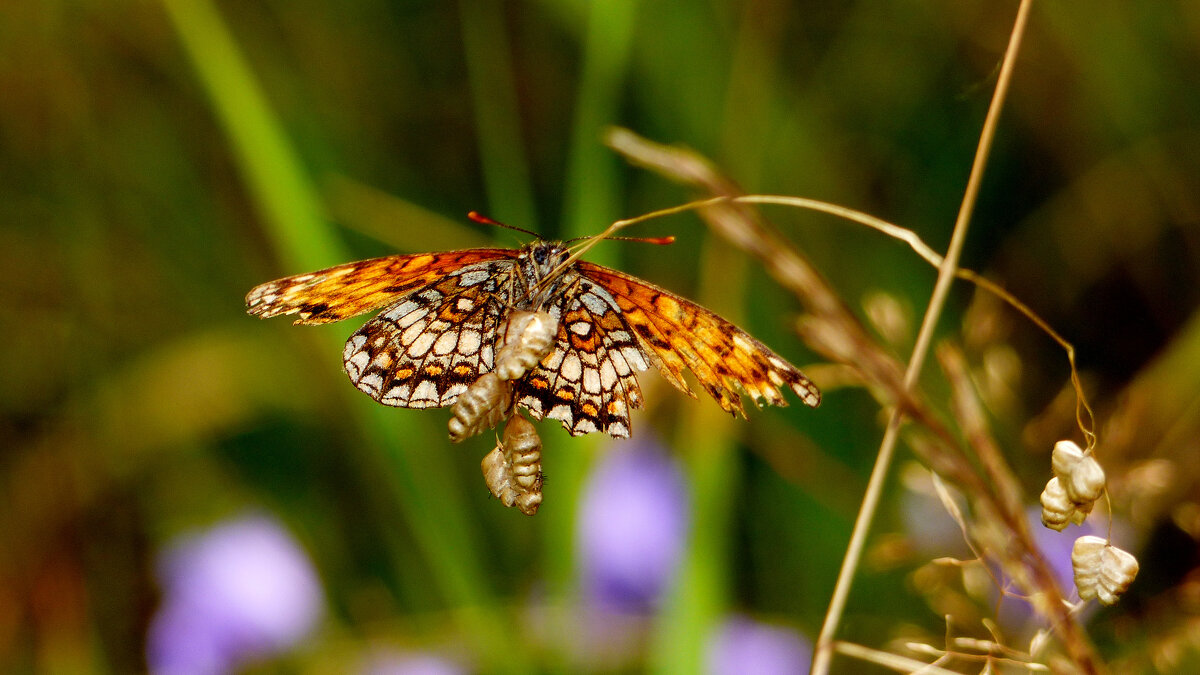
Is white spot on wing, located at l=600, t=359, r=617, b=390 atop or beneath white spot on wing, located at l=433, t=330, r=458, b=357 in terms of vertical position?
beneath

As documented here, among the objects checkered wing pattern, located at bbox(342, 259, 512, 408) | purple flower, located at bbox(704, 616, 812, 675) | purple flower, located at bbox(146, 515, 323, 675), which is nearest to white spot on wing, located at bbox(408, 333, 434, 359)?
checkered wing pattern, located at bbox(342, 259, 512, 408)

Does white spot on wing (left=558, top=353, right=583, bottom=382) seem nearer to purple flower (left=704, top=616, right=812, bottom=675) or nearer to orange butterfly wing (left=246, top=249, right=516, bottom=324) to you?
orange butterfly wing (left=246, top=249, right=516, bottom=324)

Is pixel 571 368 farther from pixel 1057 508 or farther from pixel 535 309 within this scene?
pixel 1057 508

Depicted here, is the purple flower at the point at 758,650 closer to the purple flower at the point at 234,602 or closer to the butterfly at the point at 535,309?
the purple flower at the point at 234,602

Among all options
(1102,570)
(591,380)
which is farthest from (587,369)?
(1102,570)

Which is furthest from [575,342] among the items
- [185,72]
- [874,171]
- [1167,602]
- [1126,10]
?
[185,72]
